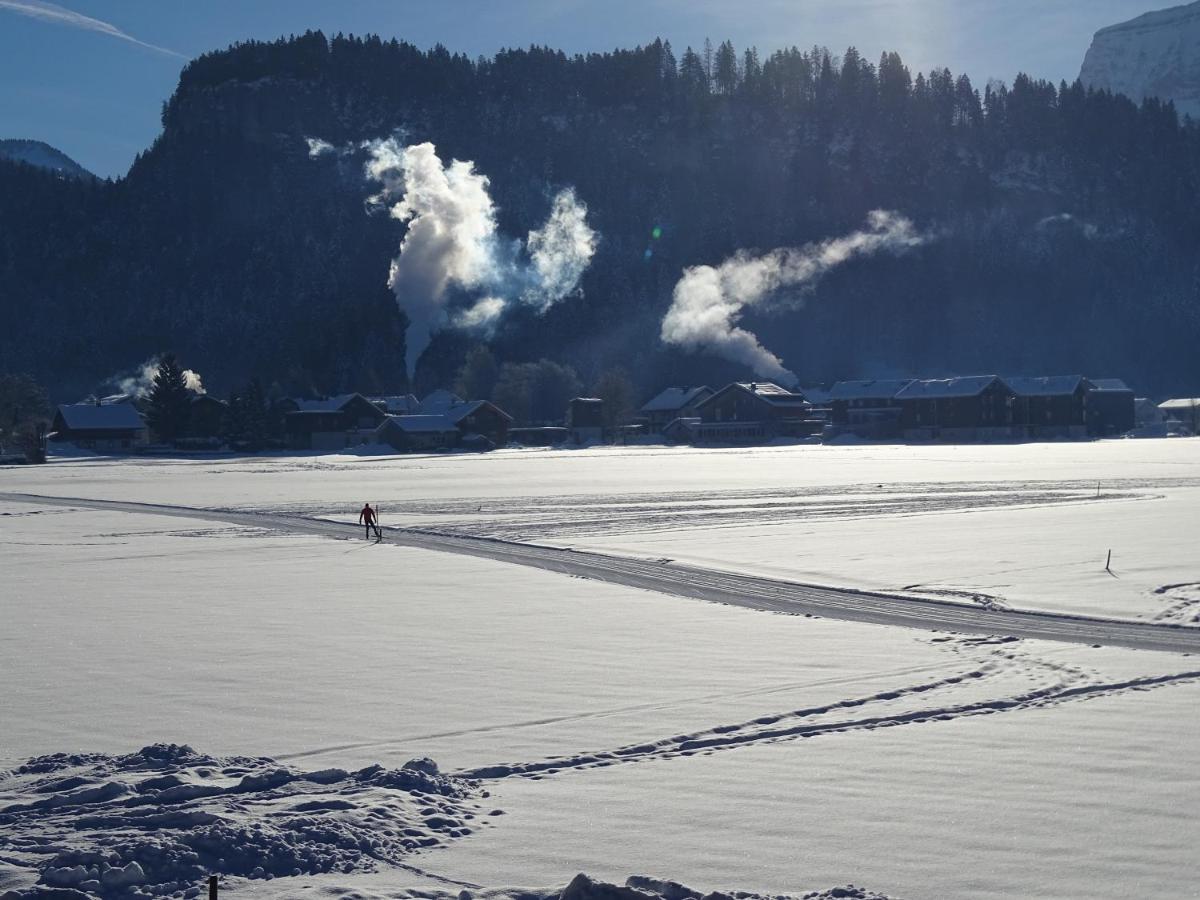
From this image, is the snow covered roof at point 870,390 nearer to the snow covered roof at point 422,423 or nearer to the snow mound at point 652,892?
the snow covered roof at point 422,423

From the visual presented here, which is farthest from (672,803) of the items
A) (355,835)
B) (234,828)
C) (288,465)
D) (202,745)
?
(288,465)

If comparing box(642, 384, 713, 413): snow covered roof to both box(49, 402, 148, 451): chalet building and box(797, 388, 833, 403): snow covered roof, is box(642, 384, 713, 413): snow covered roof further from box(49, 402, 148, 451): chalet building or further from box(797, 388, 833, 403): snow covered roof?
box(49, 402, 148, 451): chalet building

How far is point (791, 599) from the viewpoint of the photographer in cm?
2197

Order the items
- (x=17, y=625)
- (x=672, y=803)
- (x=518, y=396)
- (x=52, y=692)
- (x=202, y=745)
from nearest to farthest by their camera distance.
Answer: (x=672, y=803) → (x=202, y=745) → (x=52, y=692) → (x=17, y=625) → (x=518, y=396)

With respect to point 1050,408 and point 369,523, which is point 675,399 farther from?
point 369,523

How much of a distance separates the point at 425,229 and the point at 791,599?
148 meters

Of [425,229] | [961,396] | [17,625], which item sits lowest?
[17,625]

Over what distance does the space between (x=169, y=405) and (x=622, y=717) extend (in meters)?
128

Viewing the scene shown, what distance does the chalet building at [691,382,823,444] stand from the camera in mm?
139750

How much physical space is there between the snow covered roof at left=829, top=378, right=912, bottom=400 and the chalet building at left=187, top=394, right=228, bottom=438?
7236 centimetres

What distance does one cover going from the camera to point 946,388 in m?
139

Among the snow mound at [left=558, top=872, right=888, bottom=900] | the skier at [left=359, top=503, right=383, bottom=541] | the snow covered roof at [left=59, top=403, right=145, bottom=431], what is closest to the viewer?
the snow mound at [left=558, top=872, right=888, bottom=900]

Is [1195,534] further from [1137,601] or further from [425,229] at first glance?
[425,229]

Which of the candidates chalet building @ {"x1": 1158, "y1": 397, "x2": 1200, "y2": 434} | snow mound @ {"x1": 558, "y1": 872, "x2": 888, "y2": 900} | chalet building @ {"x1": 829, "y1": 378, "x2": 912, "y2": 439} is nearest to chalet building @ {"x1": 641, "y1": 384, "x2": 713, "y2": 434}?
chalet building @ {"x1": 829, "y1": 378, "x2": 912, "y2": 439}
